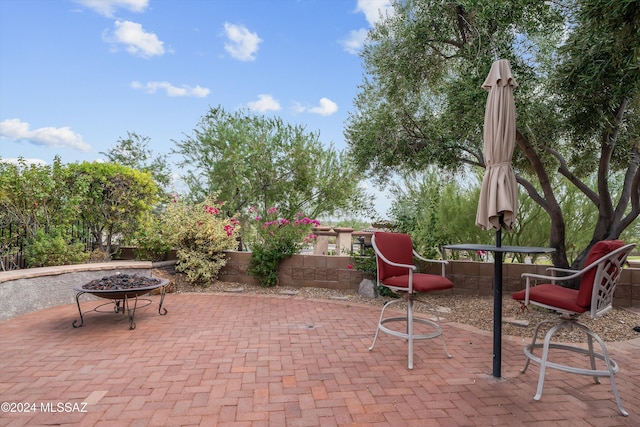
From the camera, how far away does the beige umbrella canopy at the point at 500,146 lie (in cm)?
269

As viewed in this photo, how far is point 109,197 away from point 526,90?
239 inches

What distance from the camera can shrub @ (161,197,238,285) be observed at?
5.81 m

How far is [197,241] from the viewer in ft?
19.2

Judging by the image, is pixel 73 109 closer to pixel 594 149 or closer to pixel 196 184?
pixel 196 184

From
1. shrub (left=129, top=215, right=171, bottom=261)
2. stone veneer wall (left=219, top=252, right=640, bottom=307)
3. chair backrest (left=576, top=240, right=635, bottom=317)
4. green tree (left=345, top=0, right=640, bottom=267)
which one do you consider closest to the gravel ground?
stone veneer wall (left=219, top=252, right=640, bottom=307)

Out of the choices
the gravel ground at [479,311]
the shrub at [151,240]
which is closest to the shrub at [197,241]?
the shrub at [151,240]

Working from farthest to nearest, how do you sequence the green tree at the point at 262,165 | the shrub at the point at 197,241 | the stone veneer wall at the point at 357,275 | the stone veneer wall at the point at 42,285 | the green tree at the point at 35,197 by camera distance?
the green tree at the point at 262,165 → the shrub at the point at 197,241 → the green tree at the point at 35,197 → the stone veneer wall at the point at 357,275 → the stone veneer wall at the point at 42,285

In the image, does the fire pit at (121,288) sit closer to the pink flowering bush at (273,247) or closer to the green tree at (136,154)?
the pink flowering bush at (273,247)

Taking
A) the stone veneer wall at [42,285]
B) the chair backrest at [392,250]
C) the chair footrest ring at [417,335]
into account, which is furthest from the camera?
the stone veneer wall at [42,285]

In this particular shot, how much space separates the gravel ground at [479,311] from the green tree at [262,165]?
3543mm

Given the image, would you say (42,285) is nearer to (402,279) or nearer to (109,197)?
(109,197)

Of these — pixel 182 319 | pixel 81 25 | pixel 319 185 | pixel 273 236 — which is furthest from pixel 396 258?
pixel 81 25

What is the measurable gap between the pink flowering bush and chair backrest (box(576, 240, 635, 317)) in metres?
4.23

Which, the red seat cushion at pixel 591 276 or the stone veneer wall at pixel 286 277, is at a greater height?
the red seat cushion at pixel 591 276
